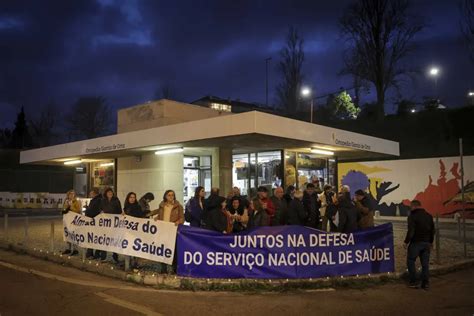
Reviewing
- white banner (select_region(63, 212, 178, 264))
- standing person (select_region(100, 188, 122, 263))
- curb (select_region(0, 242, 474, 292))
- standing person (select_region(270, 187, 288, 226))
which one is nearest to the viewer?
curb (select_region(0, 242, 474, 292))

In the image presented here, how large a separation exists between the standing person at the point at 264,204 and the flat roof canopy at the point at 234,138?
2163 mm

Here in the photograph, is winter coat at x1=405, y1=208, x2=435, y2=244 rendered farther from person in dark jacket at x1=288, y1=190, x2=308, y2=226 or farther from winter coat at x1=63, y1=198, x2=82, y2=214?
winter coat at x1=63, y1=198, x2=82, y2=214

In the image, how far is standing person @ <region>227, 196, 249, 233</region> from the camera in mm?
9805

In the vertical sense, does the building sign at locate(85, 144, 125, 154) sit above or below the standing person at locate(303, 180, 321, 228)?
above

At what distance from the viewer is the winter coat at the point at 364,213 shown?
33.0 ft

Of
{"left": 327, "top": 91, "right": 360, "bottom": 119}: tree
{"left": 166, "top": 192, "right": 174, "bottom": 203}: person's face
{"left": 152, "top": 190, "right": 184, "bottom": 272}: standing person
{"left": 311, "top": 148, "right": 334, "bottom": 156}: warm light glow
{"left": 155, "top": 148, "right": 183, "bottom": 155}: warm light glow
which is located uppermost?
{"left": 327, "top": 91, "right": 360, "bottom": 119}: tree

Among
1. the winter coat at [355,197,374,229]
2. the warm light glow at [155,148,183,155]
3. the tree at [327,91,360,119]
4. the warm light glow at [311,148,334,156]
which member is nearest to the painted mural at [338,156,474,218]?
the warm light glow at [311,148,334,156]

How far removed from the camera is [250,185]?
1723cm

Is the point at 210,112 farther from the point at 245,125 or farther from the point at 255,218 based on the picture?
the point at 255,218

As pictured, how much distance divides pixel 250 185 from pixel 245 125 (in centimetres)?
601

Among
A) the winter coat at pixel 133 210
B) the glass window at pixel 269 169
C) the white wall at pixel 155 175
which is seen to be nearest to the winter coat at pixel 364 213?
the winter coat at pixel 133 210

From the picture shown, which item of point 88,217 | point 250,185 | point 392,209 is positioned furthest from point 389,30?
point 88,217

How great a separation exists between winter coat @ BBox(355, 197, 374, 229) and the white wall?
25.5 feet

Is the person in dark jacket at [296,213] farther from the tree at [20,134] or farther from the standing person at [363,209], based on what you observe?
the tree at [20,134]
